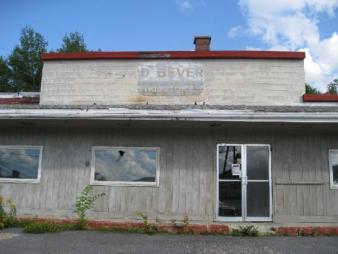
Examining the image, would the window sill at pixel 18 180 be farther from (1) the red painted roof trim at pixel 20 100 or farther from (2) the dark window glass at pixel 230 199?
(1) the red painted roof trim at pixel 20 100

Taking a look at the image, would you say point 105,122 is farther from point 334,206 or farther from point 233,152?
point 334,206

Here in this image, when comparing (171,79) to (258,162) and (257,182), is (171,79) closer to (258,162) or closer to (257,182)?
(258,162)

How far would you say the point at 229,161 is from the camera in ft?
37.6

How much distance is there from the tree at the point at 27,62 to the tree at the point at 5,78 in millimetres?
464

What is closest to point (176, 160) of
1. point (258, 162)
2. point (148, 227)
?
point (148, 227)

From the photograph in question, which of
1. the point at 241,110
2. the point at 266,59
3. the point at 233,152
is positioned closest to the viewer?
the point at 241,110

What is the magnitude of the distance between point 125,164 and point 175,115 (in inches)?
85.1

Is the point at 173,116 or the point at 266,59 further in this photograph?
the point at 266,59

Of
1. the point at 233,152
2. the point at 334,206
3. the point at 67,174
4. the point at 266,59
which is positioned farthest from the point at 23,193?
the point at 266,59

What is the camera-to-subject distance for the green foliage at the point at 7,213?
10968mm

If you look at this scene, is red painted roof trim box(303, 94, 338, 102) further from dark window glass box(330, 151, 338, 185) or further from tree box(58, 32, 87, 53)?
tree box(58, 32, 87, 53)

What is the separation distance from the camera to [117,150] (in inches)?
464

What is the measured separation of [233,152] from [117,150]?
3.20m

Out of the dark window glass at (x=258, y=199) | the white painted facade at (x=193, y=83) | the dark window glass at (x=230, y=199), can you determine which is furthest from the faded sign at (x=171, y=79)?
the dark window glass at (x=258, y=199)
